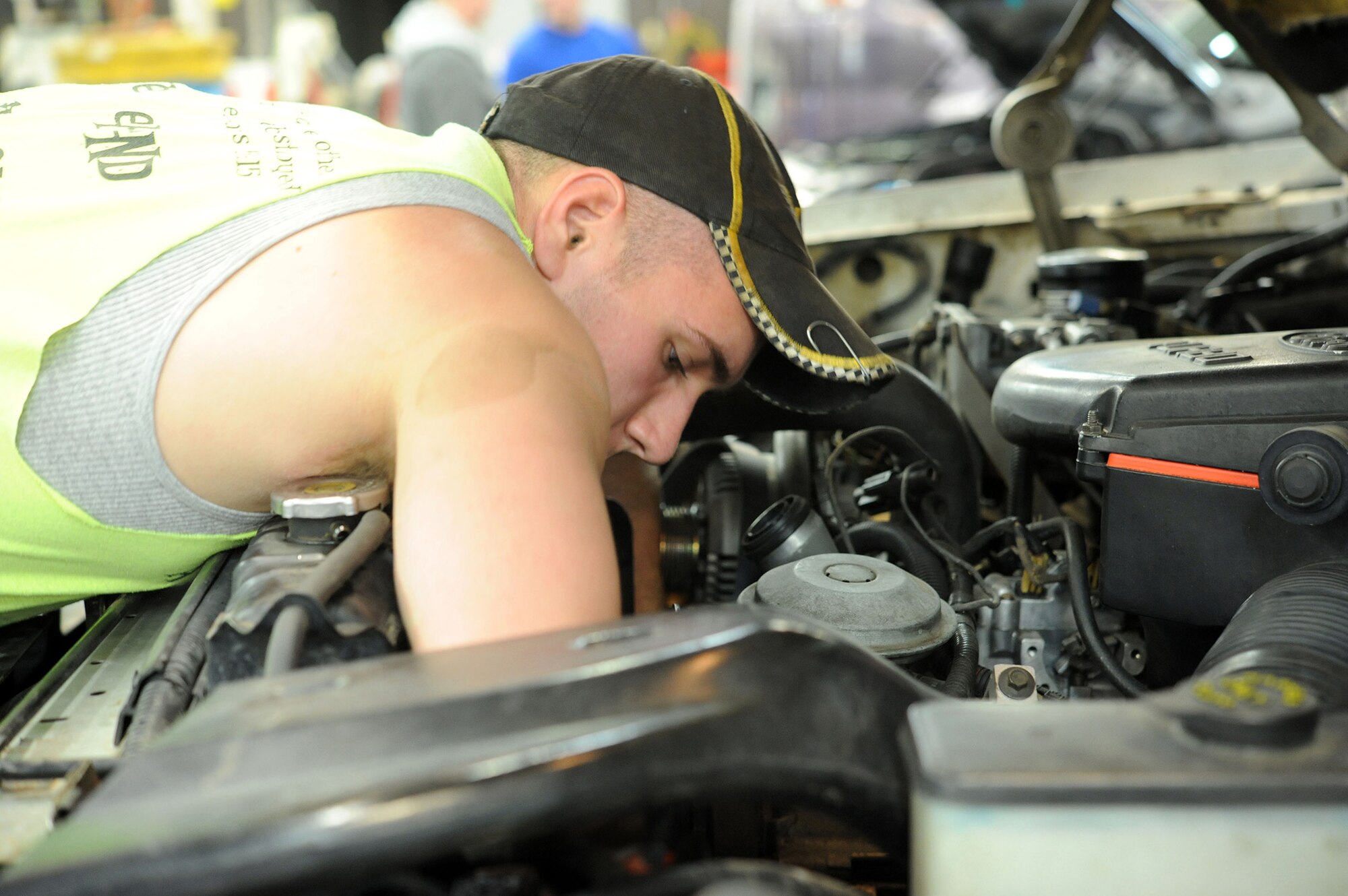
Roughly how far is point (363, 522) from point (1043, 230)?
175cm

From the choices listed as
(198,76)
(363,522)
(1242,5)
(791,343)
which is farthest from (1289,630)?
(198,76)

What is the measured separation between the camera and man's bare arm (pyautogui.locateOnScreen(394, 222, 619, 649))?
668 mm

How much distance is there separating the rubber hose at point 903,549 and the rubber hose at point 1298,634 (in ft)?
1.37

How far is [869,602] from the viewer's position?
3.19ft

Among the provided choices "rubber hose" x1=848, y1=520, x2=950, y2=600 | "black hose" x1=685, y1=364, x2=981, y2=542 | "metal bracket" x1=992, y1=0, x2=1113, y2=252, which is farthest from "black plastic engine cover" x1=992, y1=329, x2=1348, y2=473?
"metal bracket" x1=992, y1=0, x2=1113, y2=252

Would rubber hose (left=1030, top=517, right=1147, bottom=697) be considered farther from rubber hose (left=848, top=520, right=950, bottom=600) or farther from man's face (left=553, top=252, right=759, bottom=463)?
man's face (left=553, top=252, right=759, bottom=463)

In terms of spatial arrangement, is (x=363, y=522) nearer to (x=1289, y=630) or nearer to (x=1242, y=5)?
(x=1289, y=630)

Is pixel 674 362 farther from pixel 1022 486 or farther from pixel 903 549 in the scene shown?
pixel 1022 486

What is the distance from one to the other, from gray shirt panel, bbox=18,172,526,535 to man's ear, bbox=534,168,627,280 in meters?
0.28

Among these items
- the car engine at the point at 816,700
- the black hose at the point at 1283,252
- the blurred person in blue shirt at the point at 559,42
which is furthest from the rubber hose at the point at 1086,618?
the blurred person in blue shirt at the point at 559,42

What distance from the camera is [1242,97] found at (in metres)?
3.37

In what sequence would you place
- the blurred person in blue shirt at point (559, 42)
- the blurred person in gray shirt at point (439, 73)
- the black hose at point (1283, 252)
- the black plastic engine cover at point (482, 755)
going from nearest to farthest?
the black plastic engine cover at point (482, 755) → the black hose at point (1283, 252) → the blurred person in gray shirt at point (439, 73) → the blurred person in blue shirt at point (559, 42)

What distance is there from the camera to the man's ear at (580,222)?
1161mm

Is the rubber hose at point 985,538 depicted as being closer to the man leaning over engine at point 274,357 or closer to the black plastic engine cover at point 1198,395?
the black plastic engine cover at point 1198,395
